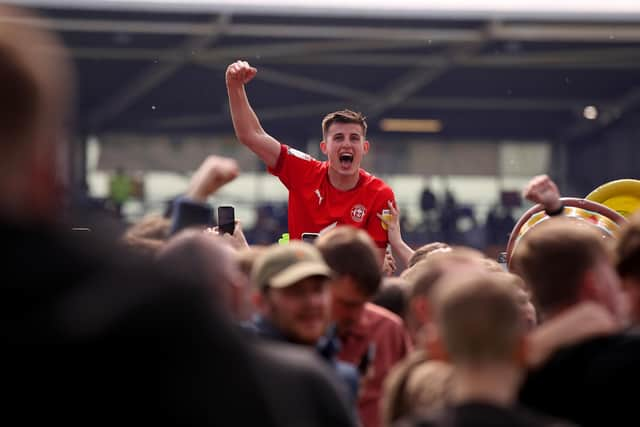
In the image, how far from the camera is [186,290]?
1.62 meters

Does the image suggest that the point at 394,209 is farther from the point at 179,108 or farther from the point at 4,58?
the point at 179,108

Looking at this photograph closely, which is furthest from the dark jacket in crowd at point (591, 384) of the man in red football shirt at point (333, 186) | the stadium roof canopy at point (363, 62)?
the stadium roof canopy at point (363, 62)

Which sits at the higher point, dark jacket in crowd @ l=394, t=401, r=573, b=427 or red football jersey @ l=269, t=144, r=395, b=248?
red football jersey @ l=269, t=144, r=395, b=248

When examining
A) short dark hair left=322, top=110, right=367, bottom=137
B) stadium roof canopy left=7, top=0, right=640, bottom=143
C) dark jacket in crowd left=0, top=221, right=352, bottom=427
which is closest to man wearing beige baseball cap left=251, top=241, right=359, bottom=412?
dark jacket in crowd left=0, top=221, right=352, bottom=427

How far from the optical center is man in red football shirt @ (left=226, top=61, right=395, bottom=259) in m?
6.68

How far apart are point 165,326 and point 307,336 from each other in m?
1.37

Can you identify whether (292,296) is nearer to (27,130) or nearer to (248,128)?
(27,130)

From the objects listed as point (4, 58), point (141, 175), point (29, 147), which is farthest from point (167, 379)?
point (141, 175)

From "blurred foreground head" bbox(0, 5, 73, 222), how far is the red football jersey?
498 centimetres

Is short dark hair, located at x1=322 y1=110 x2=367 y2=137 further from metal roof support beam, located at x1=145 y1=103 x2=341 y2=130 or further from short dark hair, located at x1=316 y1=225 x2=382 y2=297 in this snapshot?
metal roof support beam, located at x1=145 y1=103 x2=341 y2=130

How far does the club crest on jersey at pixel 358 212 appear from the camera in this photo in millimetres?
6652

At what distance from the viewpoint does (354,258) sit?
3609mm

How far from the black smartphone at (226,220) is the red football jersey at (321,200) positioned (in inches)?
40.3

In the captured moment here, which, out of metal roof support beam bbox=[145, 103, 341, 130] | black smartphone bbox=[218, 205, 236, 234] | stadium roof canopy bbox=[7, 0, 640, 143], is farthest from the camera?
metal roof support beam bbox=[145, 103, 341, 130]
